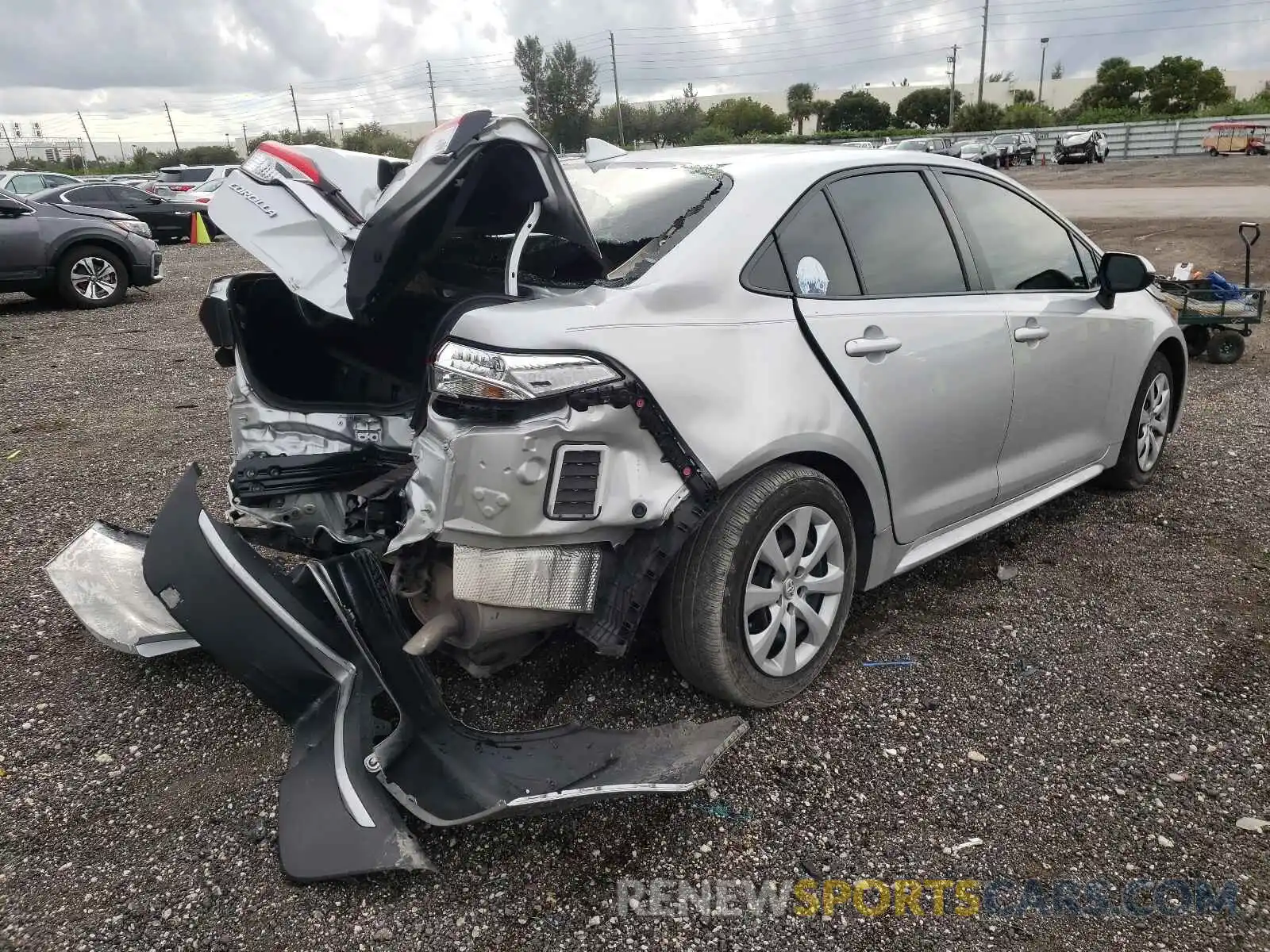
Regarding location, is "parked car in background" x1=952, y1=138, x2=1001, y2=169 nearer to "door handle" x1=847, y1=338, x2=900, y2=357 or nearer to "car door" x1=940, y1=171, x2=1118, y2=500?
"car door" x1=940, y1=171, x2=1118, y2=500

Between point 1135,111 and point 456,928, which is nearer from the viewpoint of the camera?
point 456,928

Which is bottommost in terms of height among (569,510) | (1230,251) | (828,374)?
(1230,251)

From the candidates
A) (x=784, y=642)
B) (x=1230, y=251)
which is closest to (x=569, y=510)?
(x=784, y=642)

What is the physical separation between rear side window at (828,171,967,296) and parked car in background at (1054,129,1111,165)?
43.0m

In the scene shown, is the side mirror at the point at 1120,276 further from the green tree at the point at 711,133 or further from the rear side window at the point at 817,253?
the green tree at the point at 711,133

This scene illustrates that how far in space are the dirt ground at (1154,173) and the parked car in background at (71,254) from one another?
85.6 ft

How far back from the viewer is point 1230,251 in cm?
1212

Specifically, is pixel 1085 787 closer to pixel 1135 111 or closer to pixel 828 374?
pixel 828 374

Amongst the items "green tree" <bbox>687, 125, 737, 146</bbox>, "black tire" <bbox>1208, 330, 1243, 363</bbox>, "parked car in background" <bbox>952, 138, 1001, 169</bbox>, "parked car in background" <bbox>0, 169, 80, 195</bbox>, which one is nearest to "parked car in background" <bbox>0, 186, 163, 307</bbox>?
"parked car in background" <bbox>0, 169, 80, 195</bbox>

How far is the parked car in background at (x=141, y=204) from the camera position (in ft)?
57.0

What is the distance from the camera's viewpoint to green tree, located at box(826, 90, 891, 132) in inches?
2815

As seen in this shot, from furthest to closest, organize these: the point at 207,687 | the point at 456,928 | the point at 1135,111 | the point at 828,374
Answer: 1. the point at 1135,111
2. the point at 207,687
3. the point at 828,374
4. the point at 456,928

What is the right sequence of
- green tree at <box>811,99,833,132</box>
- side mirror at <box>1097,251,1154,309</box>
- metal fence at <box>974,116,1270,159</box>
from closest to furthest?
side mirror at <box>1097,251,1154,309</box> < metal fence at <box>974,116,1270,159</box> < green tree at <box>811,99,833,132</box>

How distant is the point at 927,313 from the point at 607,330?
1350 millimetres
